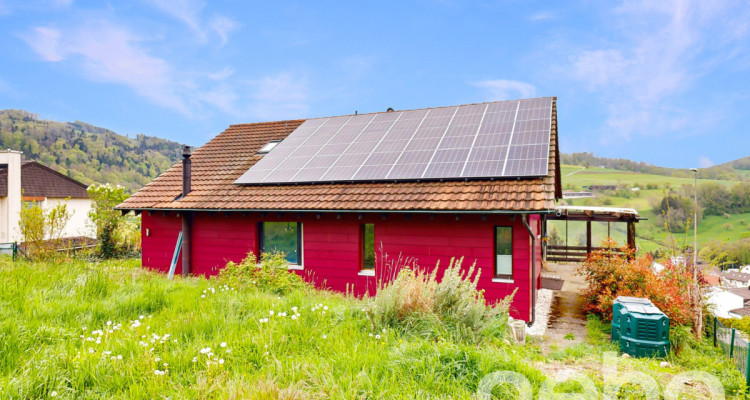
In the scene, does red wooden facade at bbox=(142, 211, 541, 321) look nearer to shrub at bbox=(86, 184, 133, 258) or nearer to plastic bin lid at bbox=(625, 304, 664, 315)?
plastic bin lid at bbox=(625, 304, 664, 315)

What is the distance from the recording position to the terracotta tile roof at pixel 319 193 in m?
8.20

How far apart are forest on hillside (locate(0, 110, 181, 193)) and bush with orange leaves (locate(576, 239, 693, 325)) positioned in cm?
4672

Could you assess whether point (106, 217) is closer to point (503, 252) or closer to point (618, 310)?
point (503, 252)

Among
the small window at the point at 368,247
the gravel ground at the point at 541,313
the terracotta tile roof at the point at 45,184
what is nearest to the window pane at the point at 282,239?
the small window at the point at 368,247

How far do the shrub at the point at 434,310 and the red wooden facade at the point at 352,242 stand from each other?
134 inches

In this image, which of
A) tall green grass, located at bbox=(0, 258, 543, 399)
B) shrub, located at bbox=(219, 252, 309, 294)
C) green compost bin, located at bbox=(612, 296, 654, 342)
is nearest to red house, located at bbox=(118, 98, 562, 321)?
shrub, located at bbox=(219, 252, 309, 294)

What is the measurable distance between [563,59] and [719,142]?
5096 inches

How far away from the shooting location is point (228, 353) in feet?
12.4

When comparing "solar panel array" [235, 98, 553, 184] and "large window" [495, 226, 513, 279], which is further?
"solar panel array" [235, 98, 553, 184]

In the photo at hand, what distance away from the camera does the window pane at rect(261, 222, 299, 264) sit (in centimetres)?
1043

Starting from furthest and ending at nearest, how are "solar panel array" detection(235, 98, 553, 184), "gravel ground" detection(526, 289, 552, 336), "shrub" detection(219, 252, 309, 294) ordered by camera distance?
"solar panel array" detection(235, 98, 553, 184) → "gravel ground" detection(526, 289, 552, 336) → "shrub" detection(219, 252, 309, 294)

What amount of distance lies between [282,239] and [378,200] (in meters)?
3.09

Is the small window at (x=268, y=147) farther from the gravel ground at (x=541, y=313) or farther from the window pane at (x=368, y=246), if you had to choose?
the gravel ground at (x=541, y=313)

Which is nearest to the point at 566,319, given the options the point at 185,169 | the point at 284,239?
the point at 284,239
